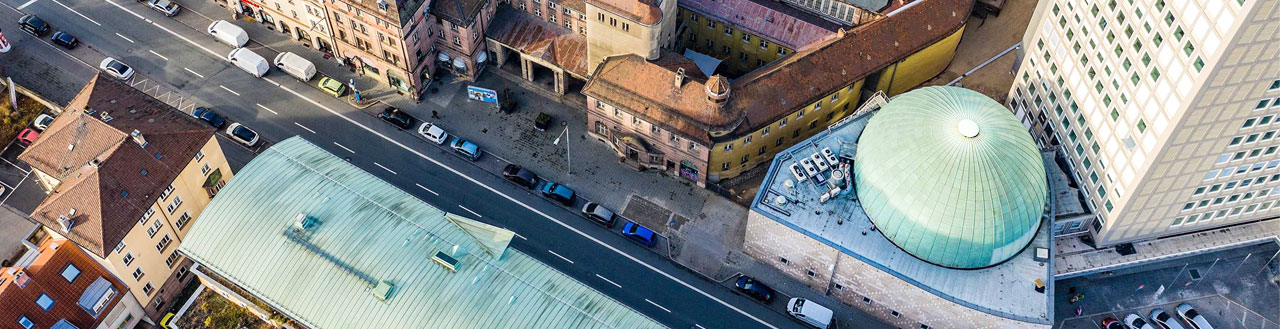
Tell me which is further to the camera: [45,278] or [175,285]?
[175,285]

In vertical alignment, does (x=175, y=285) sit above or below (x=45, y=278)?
above

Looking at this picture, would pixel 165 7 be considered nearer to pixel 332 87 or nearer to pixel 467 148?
pixel 332 87

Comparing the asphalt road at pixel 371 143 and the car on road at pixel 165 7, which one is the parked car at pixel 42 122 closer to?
the asphalt road at pixel 371 143

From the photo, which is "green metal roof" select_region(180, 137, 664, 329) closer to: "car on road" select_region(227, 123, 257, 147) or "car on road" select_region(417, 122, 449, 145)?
"car on road" select_region(227, 123, 257, 147)

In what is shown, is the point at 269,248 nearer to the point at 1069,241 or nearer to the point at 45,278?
the point at 45,278

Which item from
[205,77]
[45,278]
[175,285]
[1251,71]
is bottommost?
[45,278]

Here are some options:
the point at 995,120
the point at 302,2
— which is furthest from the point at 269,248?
the point at 995,120
